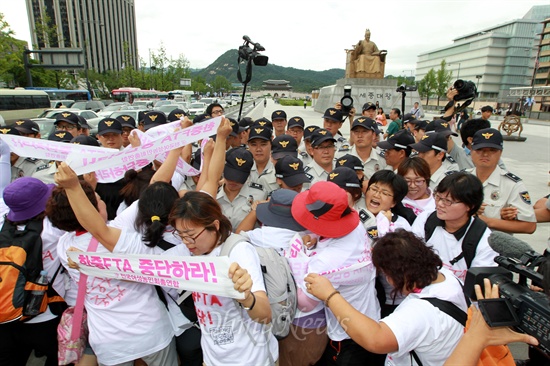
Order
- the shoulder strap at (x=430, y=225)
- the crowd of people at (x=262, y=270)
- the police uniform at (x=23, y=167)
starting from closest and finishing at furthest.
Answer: the crowd of people at (x=262, y=270)
the shoulder strap at (x=430, y=225)
the police uniform at (x=23, y=167)

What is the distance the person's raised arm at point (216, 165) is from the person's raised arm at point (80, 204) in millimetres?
834

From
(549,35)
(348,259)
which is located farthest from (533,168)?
(549,35)

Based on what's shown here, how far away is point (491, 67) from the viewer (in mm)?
75438

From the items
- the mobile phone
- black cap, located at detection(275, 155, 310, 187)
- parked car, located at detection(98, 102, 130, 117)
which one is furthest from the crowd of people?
parked car, located at detection(98, 102, 130, 117)

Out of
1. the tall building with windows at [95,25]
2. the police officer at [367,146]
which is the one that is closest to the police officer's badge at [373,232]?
the police officer at [367,146]

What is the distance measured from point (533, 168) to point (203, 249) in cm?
1233

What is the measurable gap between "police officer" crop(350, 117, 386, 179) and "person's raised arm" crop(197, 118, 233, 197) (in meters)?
2.52

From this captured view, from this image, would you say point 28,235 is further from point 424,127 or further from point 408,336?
point 424,127

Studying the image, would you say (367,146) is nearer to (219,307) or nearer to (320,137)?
(320,137)

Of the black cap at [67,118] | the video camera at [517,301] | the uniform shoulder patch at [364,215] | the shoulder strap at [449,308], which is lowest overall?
the shoulder strap at [449,308]

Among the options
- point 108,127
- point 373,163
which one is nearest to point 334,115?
point 373,163

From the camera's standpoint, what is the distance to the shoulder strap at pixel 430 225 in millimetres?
2410

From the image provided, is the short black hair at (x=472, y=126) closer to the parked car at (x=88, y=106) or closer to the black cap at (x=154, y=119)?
the black cap at (x=154, y=119)

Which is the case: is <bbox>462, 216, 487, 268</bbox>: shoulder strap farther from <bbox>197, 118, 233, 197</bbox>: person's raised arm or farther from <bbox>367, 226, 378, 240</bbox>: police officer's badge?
<bbox>197, 118, 233, 197</bbox>: person's raised arm
